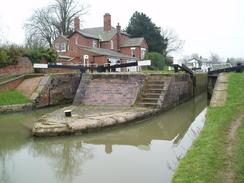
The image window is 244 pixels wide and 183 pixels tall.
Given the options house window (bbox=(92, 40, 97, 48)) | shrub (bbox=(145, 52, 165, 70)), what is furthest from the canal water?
house window (bbox=(92, 40, 97, 48))

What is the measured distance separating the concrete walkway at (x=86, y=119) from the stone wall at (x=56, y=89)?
3.59 metres

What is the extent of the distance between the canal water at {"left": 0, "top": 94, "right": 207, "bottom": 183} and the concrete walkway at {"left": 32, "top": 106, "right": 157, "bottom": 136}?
0.24 meters

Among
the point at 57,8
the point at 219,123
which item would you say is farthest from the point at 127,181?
the point at 57,8

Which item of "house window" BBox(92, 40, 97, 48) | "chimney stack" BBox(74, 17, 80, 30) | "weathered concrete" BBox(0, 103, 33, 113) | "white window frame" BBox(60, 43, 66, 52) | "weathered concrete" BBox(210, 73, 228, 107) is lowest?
"weathered concrete" BBox(0, 103, 33, 113)

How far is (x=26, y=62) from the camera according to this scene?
20156mm

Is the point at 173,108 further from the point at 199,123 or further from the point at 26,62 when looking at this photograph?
the point at 26,62

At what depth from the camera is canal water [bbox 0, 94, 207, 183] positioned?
22.4 ft

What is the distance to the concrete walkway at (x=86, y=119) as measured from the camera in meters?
10.2

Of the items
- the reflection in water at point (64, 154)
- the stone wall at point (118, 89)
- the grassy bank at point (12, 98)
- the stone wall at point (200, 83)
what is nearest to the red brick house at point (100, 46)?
the stone wall at point (200, 83)

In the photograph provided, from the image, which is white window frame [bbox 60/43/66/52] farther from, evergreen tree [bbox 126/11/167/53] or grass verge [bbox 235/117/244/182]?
grass verge [bbox 235/117/244/182]

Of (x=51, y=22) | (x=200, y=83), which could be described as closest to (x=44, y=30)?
(x=51, y=22)

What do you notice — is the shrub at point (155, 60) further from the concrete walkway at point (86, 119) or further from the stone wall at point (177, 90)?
the concrete walkway at point (86, 119)

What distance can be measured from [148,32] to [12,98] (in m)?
30.4

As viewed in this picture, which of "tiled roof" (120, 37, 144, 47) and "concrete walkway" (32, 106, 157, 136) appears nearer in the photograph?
"concrete walkway" (32, 106, 157, 136)
